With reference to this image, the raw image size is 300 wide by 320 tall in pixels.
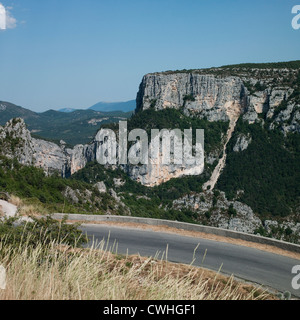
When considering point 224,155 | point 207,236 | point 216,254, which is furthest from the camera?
point 224,155

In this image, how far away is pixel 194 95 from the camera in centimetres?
10312

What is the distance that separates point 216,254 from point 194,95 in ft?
310

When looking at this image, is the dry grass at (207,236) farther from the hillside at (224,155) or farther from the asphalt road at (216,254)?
the hillside at (224,155)

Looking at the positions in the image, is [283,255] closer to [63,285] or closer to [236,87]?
[63,285]

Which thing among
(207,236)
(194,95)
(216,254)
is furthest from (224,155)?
(216,254)

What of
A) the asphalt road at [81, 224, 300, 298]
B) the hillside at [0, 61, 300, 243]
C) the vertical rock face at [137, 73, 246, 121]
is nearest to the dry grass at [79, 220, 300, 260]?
the asphalt road at [81, 224, 300, 298]

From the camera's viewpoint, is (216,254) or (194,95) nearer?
(216,254)

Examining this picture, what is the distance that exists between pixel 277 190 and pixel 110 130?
44.6 metres

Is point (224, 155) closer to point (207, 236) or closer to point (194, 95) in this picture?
point (194, 95)

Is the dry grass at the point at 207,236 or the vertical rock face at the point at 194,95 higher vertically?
the vertical rock face at the point at 194,95

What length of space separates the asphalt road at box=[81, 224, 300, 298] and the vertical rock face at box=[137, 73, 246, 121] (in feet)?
292

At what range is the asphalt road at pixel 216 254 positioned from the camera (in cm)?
1039

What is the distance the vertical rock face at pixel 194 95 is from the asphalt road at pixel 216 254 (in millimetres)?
89030

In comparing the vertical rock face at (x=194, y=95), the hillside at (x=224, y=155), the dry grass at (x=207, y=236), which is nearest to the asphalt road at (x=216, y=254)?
the dry grass at (x=207, y=236)
